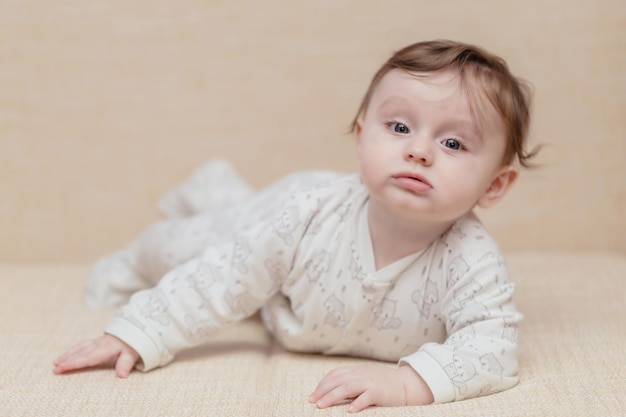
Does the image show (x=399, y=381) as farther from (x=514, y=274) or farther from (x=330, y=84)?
(x=330, y=84)

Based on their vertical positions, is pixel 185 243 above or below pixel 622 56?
below

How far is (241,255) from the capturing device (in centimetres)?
130

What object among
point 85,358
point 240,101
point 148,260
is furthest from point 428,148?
point 240,101

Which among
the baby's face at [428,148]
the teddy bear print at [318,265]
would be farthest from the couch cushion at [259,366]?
the baby's face at [428,148]

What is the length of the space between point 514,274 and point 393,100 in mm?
558

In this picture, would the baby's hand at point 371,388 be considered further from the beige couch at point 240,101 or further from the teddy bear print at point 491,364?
the beige couch at point 240,101

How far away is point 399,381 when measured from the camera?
44.2 inches

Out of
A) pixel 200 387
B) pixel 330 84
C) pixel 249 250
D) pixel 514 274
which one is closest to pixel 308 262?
pixel 249 250

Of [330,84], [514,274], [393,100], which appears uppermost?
[393,100]

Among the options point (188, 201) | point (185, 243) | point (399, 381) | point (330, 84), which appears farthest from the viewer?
point (330, 84)

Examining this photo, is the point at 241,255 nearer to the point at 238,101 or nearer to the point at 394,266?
the point at 394,266

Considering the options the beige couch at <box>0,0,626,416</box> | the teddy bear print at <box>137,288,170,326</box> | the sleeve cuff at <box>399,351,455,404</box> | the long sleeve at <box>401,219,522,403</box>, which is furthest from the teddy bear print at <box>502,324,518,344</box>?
the beige couch at <box>0,0,626,416</box>

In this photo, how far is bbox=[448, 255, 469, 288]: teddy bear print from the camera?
4.01ft

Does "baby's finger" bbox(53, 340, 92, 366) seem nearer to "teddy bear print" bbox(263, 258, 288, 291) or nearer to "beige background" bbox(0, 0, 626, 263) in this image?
"teddy bear print" bbox(263, 258, 288, 291)
